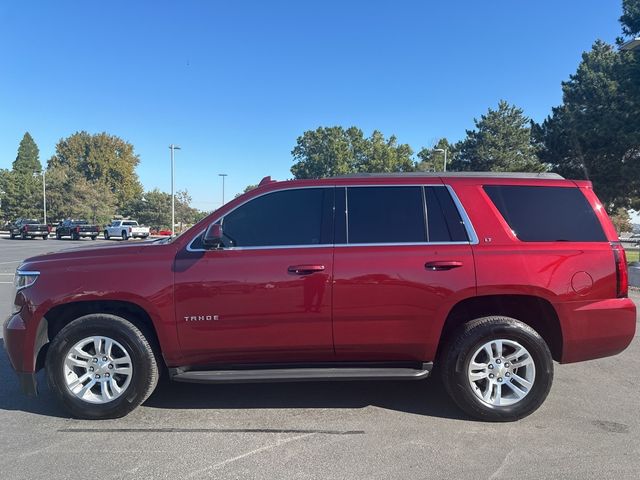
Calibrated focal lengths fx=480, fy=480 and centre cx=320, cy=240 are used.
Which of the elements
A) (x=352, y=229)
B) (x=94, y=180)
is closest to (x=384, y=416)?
(x=352, y=229)

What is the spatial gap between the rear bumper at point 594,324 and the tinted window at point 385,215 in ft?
4.47

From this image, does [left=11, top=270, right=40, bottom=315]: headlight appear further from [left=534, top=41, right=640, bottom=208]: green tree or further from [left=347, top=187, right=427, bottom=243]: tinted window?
[left=534, top=41, right=640, bottom=208]: green tree

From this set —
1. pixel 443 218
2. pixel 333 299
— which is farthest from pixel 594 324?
pixel 333 299

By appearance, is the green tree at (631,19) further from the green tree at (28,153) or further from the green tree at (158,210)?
the green tree at (28,153)

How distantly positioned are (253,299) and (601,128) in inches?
793

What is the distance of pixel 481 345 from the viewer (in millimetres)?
3932

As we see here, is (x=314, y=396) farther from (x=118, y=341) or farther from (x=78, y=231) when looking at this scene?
(x=78, y=231)

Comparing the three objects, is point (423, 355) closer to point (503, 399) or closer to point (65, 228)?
point (503, 399)

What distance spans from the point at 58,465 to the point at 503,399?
3345 millimetres

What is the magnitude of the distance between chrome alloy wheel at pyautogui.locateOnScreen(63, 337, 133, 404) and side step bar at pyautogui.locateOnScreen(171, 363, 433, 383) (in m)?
0.44

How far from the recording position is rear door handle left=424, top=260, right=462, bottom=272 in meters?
3.86

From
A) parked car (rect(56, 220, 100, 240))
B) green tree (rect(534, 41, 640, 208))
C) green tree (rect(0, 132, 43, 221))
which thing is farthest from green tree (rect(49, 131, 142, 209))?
green tree (rect(534, 41, 640, 208))

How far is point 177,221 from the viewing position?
196ft

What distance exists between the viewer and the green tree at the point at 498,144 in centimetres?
4344
